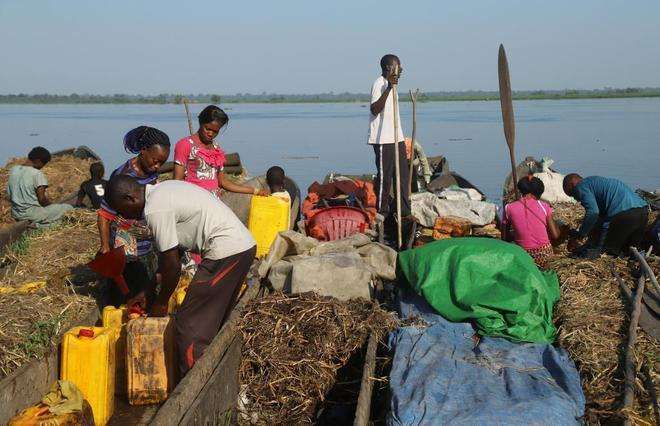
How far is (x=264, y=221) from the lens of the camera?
6.46 meters

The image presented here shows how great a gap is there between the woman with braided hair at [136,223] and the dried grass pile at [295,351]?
0.82m

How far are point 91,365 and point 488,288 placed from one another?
252 cm

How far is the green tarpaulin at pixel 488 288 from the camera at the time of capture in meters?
4.39

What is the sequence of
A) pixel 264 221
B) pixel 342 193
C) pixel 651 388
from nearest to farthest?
pixel 651 388
pixel 264 221
pixel 342 193

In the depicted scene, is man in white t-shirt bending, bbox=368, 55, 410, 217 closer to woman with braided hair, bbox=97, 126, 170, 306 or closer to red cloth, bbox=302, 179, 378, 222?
red cloth, bbox=302, 179, 378, 222

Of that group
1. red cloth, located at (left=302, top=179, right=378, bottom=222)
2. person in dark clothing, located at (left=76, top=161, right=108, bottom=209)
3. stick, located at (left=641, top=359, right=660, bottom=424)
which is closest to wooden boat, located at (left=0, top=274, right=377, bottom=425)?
stick, located at (left=641, top=359, right=660, bottom=424)

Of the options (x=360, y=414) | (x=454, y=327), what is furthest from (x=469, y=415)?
(x=454, y=327)

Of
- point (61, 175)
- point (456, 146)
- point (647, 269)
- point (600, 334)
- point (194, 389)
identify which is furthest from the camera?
point (456, 146)

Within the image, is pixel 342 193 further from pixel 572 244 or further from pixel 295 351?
pixel 295 351

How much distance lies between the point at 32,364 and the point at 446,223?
4875 mm

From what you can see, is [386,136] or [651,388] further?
[386,136]

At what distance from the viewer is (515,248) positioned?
4.81 meters

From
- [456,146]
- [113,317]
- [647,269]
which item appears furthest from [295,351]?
[456,146]

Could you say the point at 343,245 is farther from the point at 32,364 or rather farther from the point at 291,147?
the point at 291,147
